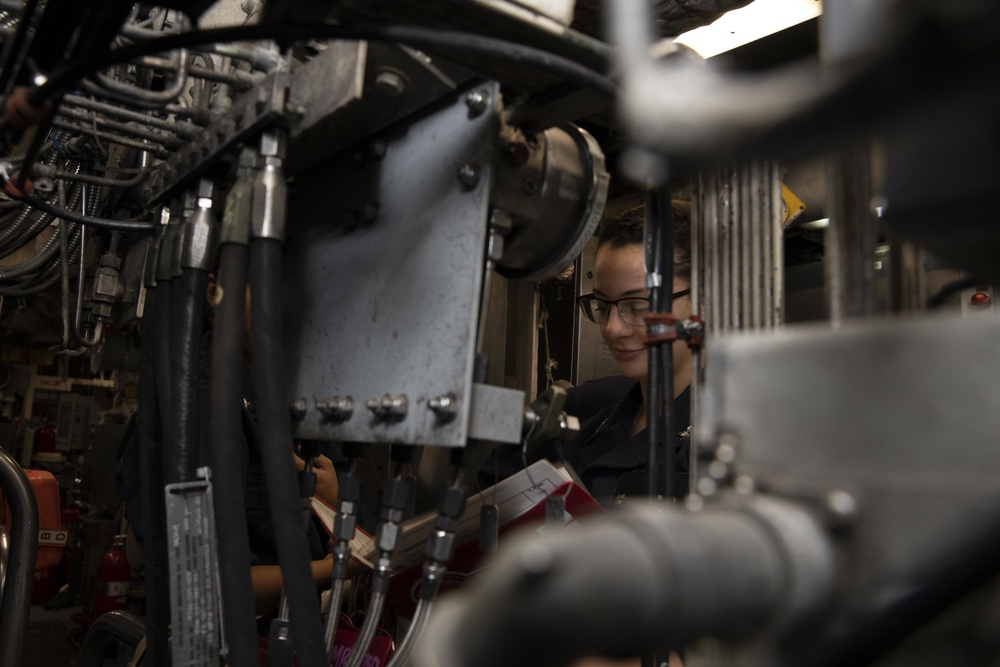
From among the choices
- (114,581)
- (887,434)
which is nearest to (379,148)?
(887,434)

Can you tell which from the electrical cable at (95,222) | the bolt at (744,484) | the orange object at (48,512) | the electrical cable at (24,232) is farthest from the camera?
the orange object at (48,512)

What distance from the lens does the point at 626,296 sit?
1.60 meters

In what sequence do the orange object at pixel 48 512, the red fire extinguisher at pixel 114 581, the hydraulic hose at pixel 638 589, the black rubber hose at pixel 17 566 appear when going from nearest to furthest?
the hydraulic hose at pixel 638 589 → the black rubber hose at pixel 17 566 → the orange object at pixel 48 512 → the red fire extinguisher at pixel 114 581

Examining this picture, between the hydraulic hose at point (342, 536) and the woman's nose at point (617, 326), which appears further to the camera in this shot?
the woman's nose at point (617, 326)

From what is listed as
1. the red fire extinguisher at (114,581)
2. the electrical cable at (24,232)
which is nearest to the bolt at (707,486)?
the electrical cable at (24,232)

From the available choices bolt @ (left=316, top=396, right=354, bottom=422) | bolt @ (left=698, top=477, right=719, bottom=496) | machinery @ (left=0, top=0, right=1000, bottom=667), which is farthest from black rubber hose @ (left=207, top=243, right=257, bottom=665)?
bolt @ (left=698, top=477, right=719, bottom=496)

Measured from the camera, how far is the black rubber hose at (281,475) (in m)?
0.63

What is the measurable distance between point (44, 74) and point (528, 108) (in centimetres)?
48

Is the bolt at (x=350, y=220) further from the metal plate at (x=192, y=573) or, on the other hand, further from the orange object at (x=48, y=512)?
the orange object at (x=48, y=512)

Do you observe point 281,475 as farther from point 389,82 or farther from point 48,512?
point 48,512

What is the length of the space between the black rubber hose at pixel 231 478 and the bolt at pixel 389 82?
24 centimetres

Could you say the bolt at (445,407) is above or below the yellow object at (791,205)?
below

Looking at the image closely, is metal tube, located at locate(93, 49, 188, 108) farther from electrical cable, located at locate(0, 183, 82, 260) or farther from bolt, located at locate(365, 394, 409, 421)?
electrical cable, located at locate(0, 183, 82, 260)

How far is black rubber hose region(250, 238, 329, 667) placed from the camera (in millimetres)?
635
